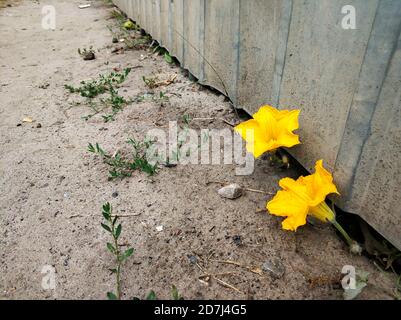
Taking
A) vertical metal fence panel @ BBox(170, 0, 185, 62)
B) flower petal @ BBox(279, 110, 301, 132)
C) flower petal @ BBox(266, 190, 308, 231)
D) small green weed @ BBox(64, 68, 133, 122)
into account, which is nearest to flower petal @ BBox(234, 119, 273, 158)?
flower petal @ BBox(279, 110, 301, 132)

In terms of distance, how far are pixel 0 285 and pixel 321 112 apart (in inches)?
65.6

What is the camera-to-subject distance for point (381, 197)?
1.43m

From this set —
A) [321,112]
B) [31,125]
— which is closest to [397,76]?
[321,112]

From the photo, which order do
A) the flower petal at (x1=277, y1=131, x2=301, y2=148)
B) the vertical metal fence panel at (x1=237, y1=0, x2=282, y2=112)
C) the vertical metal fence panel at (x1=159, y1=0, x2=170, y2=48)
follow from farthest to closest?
the vertical metal fence panel at (x1=159, y1=0, x2=170, y2=48) → the vertical metal fence panel at (x1=237, y1=0, x2=282, y2=112) → the flower petal at (x1=277, y1=131, x2=301, y2=148)

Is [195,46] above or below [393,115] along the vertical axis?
below

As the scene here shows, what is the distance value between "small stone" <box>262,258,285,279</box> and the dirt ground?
0.02 metres

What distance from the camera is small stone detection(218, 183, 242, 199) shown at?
6.19 feet

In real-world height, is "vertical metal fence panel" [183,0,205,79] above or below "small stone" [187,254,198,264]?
above

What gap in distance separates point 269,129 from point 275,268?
0.72m

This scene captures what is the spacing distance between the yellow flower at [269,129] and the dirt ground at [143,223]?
264 millimetres

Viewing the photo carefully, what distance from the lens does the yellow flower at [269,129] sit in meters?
1.78

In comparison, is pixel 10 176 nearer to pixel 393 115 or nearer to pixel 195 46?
pixel 195 46

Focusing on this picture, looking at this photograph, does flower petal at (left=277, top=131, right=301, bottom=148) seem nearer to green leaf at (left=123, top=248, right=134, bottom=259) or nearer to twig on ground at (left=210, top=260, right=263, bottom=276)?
twig on ground at (left=210, top=260, right=263, bottom=276)

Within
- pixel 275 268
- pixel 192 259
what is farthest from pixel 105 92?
pixel 275 268
